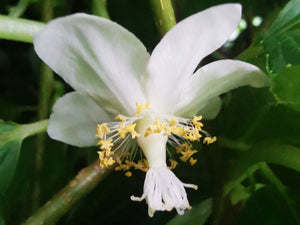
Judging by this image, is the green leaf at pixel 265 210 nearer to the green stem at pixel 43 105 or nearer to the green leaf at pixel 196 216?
the green leaf at pixel 196 216

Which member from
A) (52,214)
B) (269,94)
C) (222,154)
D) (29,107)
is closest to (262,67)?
(269,94)

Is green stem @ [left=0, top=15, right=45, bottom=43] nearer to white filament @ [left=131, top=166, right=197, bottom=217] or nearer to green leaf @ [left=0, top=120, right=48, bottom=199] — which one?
green leaf @ [left=0, top=120, right=48, bottom=199]

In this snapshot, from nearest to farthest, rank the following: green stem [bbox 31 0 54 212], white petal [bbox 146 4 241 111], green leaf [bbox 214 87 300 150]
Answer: white petal [bbox 146 4 241 111] < green leaf [bbox 214 87 300 150] < green stem [bbox 31 0 54 212]

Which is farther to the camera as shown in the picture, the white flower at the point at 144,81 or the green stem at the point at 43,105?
the green stem at the point at 43,105

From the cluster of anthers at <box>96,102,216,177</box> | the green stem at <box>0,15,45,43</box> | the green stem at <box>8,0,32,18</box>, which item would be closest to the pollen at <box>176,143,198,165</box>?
the cluster of anthers at <box>96,102,216,177</box>

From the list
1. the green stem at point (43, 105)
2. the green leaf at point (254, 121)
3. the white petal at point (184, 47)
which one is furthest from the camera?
the green stem at point (43, 105)

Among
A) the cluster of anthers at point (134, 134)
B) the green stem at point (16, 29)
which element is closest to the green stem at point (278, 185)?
the cluster of anthers at point (134, 134)

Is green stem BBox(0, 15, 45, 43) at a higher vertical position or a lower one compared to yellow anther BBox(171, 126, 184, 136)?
higher
